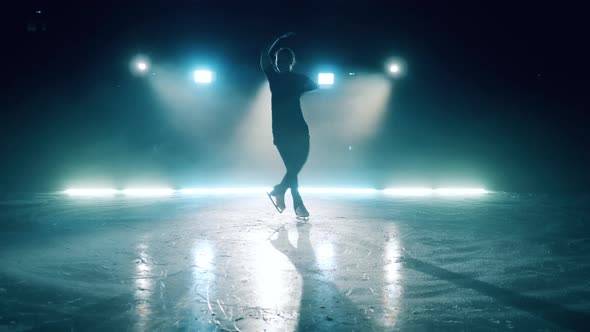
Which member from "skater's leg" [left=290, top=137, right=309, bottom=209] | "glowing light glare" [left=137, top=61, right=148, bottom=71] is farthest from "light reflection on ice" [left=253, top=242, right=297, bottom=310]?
"glowing light glare" [left=137, top=61, right=148, bottom=71]

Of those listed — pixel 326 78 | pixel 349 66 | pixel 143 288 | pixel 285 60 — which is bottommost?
pixel 143 288

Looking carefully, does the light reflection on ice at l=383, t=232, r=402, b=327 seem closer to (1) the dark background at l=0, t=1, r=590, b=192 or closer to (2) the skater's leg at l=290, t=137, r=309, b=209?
(2) the skater's leg at l=290, t=137, r=309, b=209

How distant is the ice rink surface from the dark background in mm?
5298

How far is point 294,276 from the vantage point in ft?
5.22

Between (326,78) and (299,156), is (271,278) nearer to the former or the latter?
(299,156)

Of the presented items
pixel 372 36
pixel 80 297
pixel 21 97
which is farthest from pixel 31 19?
pixel 80 297

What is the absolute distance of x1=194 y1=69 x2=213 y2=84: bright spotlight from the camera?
8781 millimetres

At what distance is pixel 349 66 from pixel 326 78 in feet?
2.56

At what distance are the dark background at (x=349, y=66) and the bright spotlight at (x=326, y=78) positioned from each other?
2.41ft

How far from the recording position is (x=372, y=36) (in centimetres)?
738

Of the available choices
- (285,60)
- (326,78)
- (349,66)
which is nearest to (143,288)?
(285,60)

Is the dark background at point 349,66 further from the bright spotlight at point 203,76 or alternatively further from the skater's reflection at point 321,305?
the skater's reflection at point 321,305

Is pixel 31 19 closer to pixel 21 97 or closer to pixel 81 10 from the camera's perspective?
pixel 81 10

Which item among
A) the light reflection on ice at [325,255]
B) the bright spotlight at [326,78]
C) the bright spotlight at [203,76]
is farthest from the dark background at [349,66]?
the light reflection on ice at [325,255]
